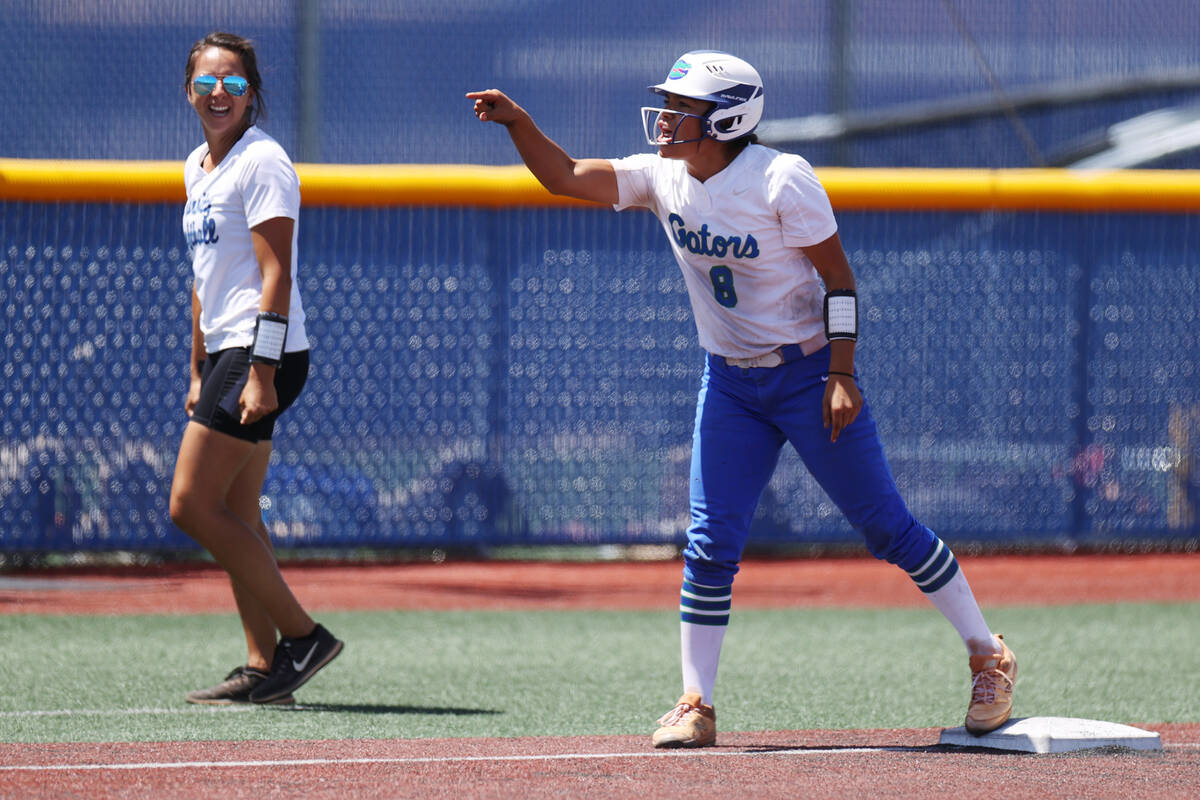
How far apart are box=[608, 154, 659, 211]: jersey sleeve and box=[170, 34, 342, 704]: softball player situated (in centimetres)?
104

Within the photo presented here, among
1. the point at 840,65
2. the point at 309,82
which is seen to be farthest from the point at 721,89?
the point at 840,65

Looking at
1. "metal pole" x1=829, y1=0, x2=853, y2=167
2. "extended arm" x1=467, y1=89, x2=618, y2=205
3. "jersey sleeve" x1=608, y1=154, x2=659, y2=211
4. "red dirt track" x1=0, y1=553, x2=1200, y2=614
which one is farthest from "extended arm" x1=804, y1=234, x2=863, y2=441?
"metal pole" x1=829, y1=0, x2=853, y2=167

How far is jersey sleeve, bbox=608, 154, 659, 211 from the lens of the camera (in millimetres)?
4656

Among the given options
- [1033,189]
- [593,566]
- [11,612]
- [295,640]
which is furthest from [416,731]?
[1033,189]

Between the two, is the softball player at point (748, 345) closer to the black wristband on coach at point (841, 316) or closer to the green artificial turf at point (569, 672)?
the black wristband on coach at point (841, 316)

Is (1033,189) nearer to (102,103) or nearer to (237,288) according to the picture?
(102,103)

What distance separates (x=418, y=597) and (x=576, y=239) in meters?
2.74

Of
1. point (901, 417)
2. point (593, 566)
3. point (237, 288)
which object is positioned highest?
point (237, 288)

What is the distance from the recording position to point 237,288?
5012 mm

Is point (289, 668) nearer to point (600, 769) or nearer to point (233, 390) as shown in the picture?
point (233, 390)

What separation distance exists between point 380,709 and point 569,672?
3.64 feet

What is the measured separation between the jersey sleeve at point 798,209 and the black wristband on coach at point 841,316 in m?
0.17

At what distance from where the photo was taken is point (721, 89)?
445 cm

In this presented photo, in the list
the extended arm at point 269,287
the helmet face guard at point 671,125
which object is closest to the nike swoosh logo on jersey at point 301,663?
the extended arm at point 269,287
